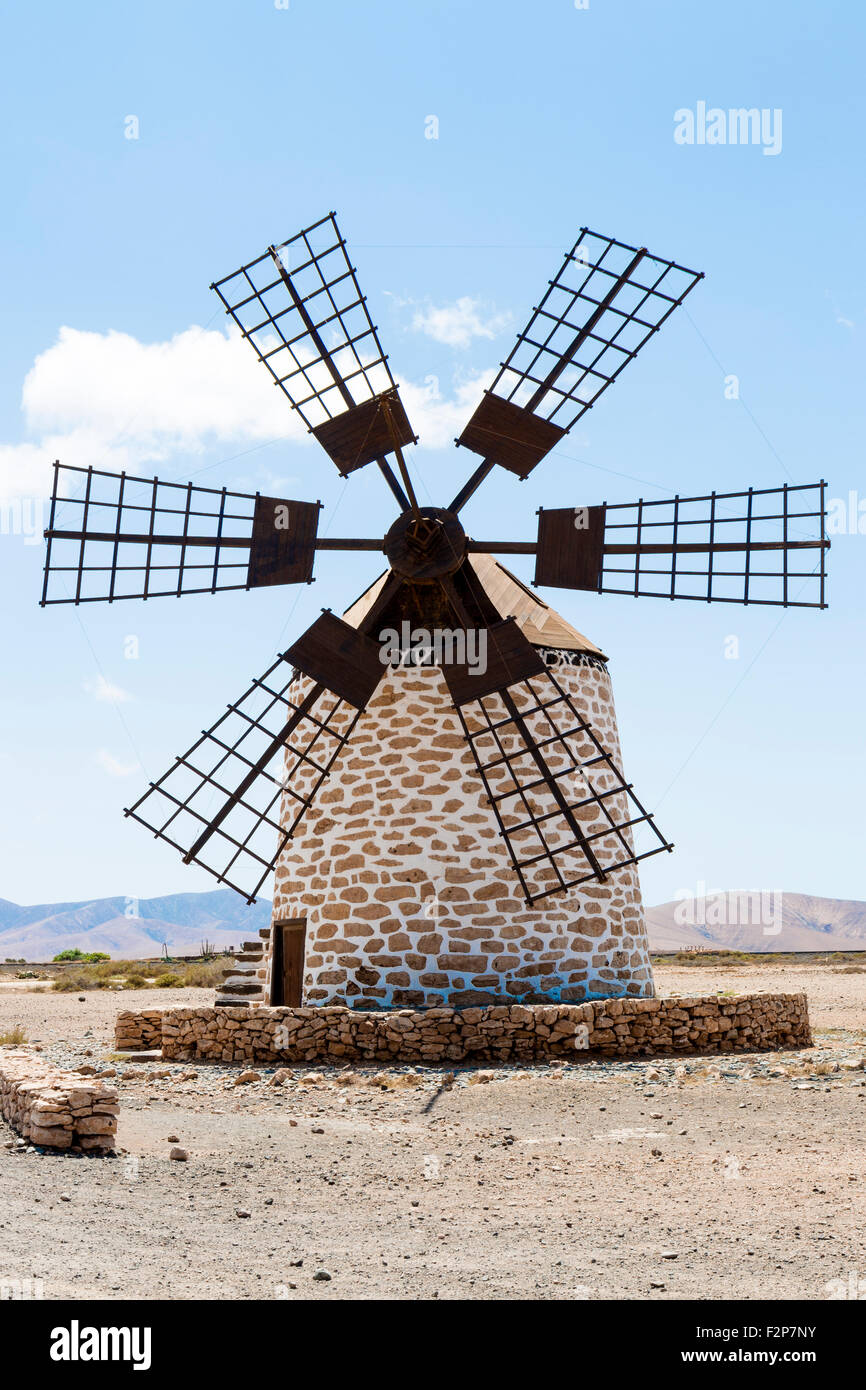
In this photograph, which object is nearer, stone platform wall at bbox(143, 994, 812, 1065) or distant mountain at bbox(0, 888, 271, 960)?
stone platform wall at bbox(143, 994, 812, 1065)

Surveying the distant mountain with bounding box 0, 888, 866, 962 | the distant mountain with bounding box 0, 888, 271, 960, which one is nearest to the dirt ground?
the distant mountain with bounding box 0, 888, 866, 962

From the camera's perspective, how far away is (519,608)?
1307 centimetres

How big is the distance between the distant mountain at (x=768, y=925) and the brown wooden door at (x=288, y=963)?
85643 millimetres

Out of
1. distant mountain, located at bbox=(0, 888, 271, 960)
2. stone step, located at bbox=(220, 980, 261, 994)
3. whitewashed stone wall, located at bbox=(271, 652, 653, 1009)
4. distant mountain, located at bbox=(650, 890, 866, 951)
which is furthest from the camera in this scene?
distant mountain, located at bbox=(0, 888, 271, 960)

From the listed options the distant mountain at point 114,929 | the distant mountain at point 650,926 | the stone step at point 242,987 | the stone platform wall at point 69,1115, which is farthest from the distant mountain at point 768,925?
the stone platform wall at point 69,1115

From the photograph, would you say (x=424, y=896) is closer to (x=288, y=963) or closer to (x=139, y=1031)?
(x=288, y=963)

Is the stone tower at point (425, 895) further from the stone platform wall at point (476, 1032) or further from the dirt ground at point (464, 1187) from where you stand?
the dirt ground at point (464, 1187)

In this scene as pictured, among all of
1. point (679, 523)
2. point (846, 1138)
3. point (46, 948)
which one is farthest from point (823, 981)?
point (46, 948)

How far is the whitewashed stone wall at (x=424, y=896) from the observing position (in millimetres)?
11773

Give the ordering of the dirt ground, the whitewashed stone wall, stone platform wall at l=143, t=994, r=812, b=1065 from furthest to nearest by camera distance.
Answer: the whitewashed stone wall
stone platform wall at l=143, t=994, r=812, b=1065
the dirt ground

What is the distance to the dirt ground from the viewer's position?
188 inches

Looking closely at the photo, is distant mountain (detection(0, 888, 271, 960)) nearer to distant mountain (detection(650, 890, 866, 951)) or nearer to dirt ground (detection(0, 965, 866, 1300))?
distant mountain (detection(650, 890, 866, 951))

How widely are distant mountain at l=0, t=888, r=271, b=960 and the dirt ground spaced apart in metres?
106

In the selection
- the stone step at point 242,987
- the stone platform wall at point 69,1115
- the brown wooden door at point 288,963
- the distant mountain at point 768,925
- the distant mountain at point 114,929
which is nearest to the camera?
the stone platform wall at point 69,1115
